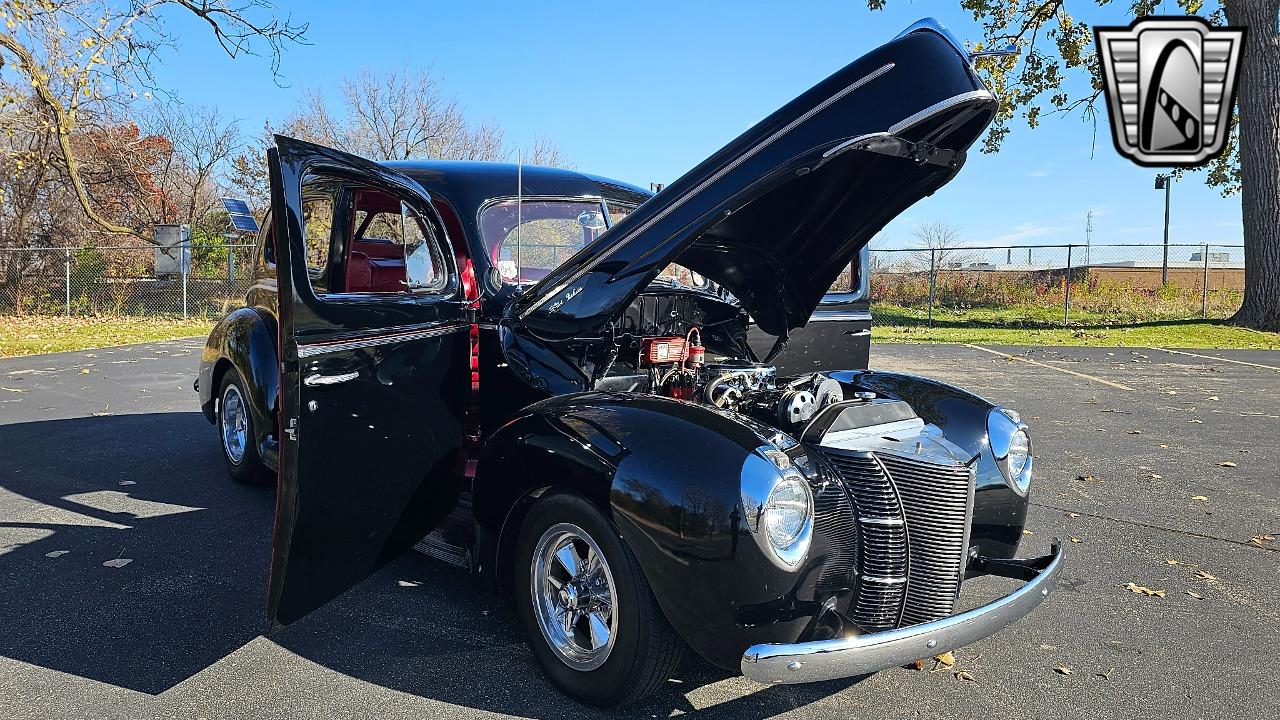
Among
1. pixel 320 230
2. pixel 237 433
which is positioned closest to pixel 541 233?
pixel 320 230

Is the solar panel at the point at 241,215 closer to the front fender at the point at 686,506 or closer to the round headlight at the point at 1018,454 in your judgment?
the front fender at the point at 686,506

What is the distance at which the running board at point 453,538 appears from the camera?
342 centimetres

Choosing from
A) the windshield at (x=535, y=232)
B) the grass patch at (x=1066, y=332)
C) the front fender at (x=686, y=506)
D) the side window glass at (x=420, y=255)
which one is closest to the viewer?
the front fender at (x=686, y=506)

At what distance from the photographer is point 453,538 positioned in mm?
3471

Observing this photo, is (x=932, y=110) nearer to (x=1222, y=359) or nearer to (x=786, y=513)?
(x=786, y=513)

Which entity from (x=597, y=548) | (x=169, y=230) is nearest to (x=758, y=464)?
(x=597, y=548)

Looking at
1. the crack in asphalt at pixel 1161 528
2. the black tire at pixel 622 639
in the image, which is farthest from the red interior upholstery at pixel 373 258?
the crack in asphalt at pixel 1161 528

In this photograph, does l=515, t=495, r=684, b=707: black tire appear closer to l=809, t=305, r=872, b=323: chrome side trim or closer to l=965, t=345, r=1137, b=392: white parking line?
l=809, t=305, r=872, b=323: chrome side trim

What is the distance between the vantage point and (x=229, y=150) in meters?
27.8

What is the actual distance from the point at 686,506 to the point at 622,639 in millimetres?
532

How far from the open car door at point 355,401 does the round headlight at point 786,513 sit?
4.98 ft

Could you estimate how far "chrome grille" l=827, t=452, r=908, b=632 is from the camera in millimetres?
2725

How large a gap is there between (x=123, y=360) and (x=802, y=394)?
12.5 metres

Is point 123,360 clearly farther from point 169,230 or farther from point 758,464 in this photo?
point 758,464
